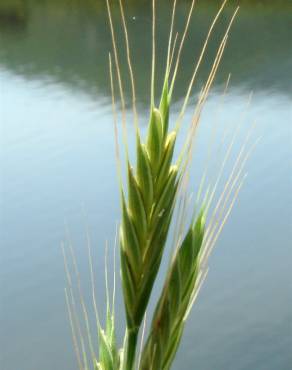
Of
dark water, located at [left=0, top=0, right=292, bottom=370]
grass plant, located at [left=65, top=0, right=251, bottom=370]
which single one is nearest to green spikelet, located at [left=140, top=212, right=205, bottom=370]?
grass plant, located at [left=65, top=0, right=251, bottom=370]

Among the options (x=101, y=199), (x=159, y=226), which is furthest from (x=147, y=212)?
(x=101, y=199)

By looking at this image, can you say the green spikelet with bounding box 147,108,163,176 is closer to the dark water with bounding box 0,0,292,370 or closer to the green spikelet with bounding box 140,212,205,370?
the green spikelet with bounding box 140,212,205,370

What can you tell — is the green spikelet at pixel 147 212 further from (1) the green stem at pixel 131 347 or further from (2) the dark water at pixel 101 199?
(2) the dark water at pixel 101 199

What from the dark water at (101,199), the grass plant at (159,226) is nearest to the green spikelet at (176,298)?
the grass plant at (159,226)

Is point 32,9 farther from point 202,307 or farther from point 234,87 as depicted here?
point 202,307

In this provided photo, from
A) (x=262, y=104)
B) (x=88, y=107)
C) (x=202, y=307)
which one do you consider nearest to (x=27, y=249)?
(x=202, y=307)

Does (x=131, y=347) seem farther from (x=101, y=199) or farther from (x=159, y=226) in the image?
(x=101, y=199)

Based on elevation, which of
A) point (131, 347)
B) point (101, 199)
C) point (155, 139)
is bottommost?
point (101, 199)
